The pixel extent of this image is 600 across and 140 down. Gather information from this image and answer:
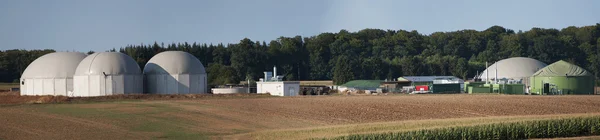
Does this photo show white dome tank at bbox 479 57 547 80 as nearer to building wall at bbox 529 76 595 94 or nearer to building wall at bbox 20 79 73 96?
building wall at bbox 529 76 595 94

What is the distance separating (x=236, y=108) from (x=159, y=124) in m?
11.0

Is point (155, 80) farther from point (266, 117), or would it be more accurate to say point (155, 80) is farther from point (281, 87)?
point (266, 117)

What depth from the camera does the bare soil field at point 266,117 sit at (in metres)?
34.1

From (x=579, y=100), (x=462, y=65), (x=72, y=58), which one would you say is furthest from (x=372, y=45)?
(x=579, y=100)

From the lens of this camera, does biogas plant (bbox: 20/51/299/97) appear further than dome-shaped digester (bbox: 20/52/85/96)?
No

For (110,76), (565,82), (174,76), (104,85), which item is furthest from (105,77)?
(565,82)

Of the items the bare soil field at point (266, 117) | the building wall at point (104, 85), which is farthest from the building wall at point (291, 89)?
the bare soil field at point (266, 117)

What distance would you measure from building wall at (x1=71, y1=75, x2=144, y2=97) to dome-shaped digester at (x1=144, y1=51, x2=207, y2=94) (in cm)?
286

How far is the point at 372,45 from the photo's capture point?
15950 centimetres

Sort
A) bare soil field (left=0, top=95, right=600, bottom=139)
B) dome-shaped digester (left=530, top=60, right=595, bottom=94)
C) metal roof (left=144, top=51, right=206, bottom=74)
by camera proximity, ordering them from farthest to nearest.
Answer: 1. dome-shaped digester (left=530, top=60, right=595, bottom=94)
2. metal roof (left=144, top=51, right=206, bottom=74)
3. bare soil field (left=0, top=95, right=600, bottom=139)

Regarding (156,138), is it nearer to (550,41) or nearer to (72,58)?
(72,58)

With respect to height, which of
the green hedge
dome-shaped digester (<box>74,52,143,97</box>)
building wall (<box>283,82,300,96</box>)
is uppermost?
dome-shaped digester (<box>74,52,143,97</box>)

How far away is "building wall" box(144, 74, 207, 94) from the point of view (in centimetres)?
7356

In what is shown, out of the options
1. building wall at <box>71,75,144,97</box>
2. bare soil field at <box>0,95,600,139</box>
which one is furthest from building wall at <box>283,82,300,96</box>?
bare soil field at <box>0,95,600,139</box>
